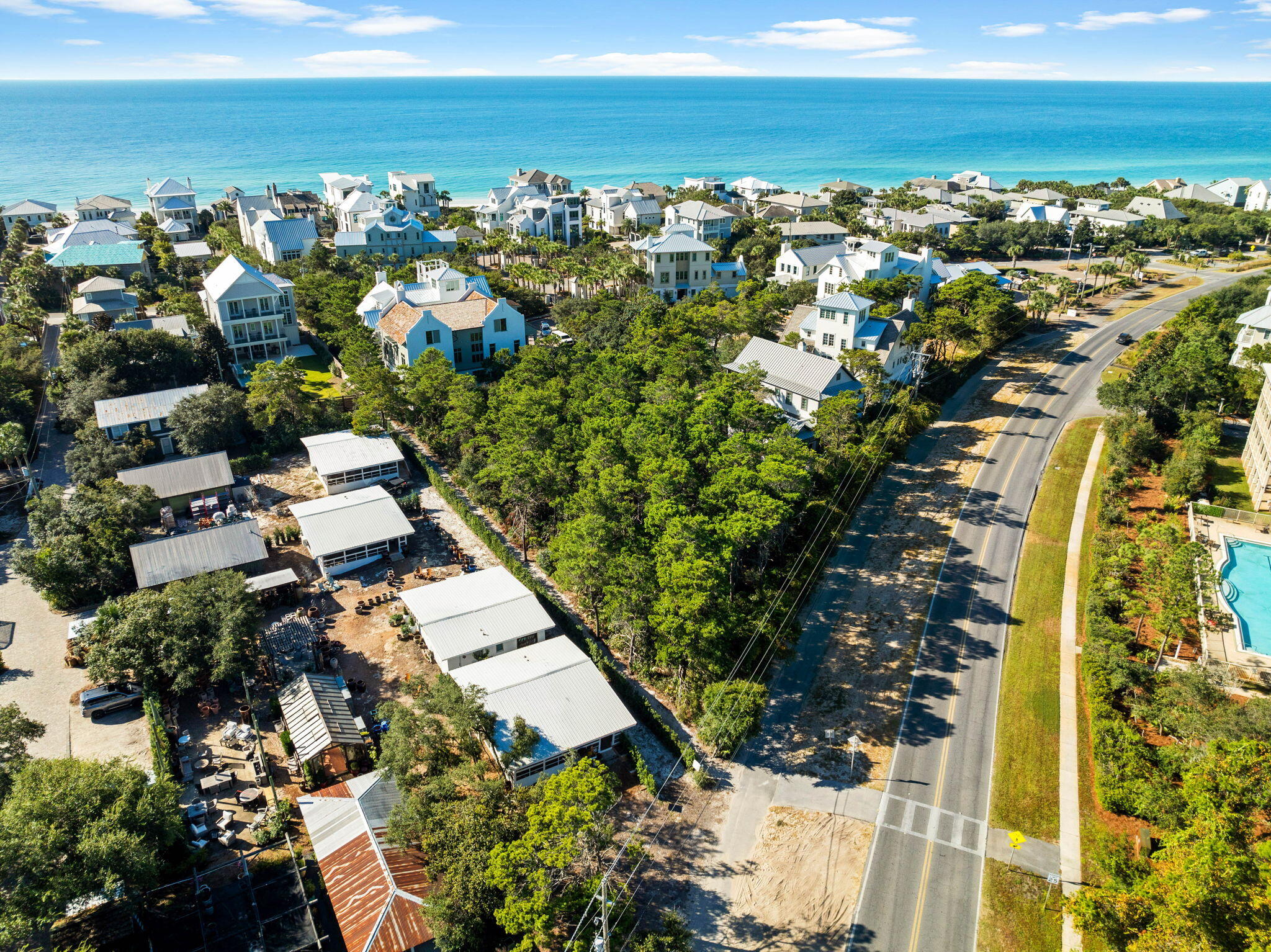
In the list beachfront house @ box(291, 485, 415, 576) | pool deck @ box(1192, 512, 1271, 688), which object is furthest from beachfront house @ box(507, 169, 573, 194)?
pool deck @ box(1192, 512, 1271, 688)

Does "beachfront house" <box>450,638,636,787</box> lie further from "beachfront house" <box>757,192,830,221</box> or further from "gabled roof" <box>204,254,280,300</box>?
"beachfront house" <box>757,192,830,221</box>

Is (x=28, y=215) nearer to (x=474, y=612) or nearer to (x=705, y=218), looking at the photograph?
(x=705, y=218)

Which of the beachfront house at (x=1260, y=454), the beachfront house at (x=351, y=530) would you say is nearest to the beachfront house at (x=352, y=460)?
the beachfront house at (x=351, y=530)

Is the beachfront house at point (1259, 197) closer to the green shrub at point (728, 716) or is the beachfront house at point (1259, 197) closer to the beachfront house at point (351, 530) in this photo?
the green shrub at point (728, 716)

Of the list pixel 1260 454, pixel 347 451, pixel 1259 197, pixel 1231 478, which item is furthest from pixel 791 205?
pixel 347 451

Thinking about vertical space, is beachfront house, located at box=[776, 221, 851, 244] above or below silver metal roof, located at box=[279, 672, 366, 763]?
above

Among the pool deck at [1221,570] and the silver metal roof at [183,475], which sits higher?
the silver metal roof at [183,475]
